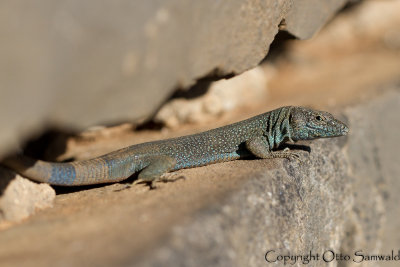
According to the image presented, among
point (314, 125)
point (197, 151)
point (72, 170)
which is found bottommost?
point (72, 170)

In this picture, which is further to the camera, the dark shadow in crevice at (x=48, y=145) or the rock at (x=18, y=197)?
the dark shadow in crevice at (x=48, y=145)

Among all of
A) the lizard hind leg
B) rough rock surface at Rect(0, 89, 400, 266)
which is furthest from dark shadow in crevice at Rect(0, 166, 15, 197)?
the lizard hind leg

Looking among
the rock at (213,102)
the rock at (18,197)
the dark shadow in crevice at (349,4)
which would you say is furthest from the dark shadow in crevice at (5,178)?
the dark shadow in crevice at (349,4)

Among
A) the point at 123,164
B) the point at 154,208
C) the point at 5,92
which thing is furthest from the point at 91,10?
the point at 123,164

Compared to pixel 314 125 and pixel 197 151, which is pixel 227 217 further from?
pixel 314 125

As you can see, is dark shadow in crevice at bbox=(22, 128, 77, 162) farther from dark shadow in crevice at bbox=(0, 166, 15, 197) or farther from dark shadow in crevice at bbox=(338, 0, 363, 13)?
dark shadow in crevice at bbox=(338, 0, 363, 13)

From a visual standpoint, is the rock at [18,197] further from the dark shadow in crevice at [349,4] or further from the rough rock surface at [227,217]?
the dark shadow in crevice at [349,4]

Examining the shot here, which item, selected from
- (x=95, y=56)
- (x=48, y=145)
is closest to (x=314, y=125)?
(x=95, y=56)

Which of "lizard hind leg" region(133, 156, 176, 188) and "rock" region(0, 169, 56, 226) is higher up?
"lizard hind leg" region(133, 156, 176, 188)
